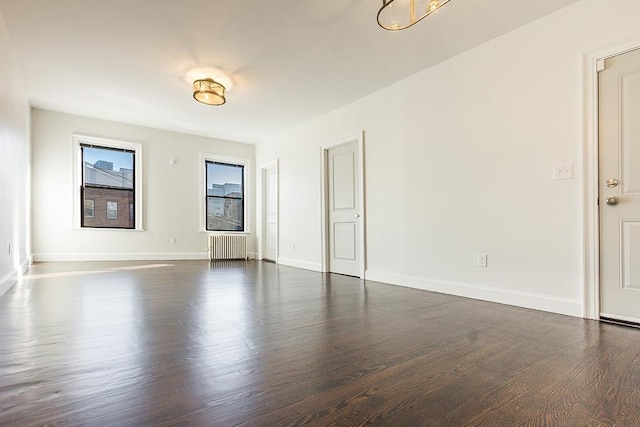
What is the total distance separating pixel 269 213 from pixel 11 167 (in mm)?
4345

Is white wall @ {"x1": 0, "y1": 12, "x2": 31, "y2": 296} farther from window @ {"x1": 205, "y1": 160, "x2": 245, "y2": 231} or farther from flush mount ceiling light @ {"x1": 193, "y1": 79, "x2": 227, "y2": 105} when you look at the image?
window @ {"x1": 205, "y1": 160, "x2": 245, "y2": 231}

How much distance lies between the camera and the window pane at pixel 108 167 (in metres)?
6.01

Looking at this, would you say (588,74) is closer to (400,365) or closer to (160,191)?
(400,365)

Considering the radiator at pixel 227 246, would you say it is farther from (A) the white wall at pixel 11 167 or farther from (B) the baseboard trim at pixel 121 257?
(A) the white wall at pixel 11 167

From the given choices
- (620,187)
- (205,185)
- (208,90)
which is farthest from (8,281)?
(620,187)

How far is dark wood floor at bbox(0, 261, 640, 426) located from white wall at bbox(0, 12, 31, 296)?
2.67 feet

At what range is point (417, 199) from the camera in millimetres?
3773

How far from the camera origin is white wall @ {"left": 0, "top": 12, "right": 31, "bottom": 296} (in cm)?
310

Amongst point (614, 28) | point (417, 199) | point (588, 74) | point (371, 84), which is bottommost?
point (417, 199)

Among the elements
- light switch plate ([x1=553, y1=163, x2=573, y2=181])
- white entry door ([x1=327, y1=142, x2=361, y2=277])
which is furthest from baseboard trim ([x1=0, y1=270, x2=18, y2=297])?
light switch plate ([x1=553, y1=163, x2=573, y2=181])

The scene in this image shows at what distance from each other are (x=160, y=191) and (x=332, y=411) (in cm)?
641

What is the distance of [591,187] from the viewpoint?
249cm

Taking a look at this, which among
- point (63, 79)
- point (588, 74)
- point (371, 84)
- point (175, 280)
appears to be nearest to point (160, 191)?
point (63, 79)

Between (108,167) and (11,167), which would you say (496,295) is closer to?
(11,167)
